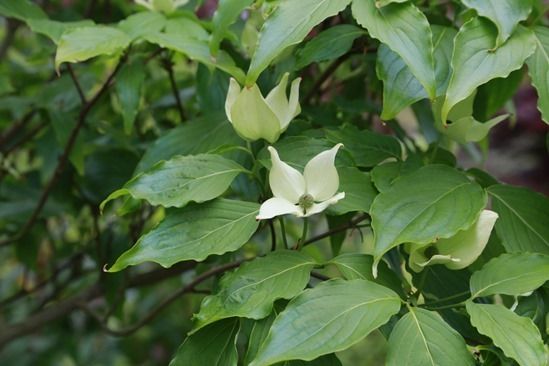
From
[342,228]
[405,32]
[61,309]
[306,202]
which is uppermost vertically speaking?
[405,32]

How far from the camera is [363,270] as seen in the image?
2.12 ft

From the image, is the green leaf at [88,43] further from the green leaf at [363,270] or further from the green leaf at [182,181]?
the green leaf at [363,270]

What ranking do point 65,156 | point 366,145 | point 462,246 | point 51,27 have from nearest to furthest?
point 462,246 < point 366,145 < point 51,27 < point 65,156

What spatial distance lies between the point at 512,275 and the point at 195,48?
0.41 meters

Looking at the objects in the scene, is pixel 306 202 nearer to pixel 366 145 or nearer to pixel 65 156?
pixel 366 145

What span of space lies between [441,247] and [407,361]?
15 cm

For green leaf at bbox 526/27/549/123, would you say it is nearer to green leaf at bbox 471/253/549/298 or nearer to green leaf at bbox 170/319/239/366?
green leaf at bbox 471/253/549/298

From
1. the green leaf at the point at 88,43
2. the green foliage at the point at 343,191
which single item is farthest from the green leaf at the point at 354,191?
the green leaf at the point at 88,43

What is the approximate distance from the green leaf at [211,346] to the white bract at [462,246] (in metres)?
0.18

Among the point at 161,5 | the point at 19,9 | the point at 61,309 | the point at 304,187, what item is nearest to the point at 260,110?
the point at 304,187

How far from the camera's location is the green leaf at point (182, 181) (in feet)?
2.22

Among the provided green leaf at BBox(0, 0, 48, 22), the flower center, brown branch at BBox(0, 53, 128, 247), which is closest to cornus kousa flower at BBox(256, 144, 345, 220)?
the flower center

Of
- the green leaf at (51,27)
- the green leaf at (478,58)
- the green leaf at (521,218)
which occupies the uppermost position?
the green leaf at (51,27)

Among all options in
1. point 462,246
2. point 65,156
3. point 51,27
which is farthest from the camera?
point 65,156
